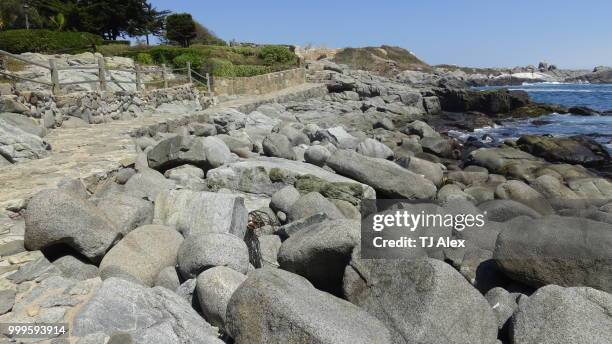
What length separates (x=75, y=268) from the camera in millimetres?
4910

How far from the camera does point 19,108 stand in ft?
33.9

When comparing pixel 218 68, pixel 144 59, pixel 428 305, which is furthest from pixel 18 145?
pixel 144 59

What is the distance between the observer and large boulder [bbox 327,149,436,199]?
836 cm

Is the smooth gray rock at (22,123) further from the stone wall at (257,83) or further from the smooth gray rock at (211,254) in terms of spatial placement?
the stone wall at (257,83)

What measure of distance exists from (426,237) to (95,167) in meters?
5.14

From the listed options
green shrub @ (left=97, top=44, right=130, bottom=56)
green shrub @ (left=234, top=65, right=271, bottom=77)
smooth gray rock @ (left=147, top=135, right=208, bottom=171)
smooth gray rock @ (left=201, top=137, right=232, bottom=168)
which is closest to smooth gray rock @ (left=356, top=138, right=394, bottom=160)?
smooth gray rock @ (left=201, top=137, right=232, bottom=168)

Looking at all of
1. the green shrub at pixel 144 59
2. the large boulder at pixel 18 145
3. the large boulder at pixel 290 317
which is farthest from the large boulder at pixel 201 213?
the green shrub at pixel 144 59

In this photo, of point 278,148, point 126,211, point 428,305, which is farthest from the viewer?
point 278,148

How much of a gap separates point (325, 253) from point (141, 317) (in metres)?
1.73

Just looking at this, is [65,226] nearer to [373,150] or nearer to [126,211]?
[126,211]

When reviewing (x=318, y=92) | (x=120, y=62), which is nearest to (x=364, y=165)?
(x=120, y=62)

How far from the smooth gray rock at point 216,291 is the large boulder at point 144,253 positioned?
3.05 ft

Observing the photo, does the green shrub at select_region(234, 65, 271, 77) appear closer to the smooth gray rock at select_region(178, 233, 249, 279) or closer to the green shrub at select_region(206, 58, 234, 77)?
the green shrub at select_region(206, 58, 234, 77)

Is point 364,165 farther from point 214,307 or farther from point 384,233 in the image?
point 214,307
